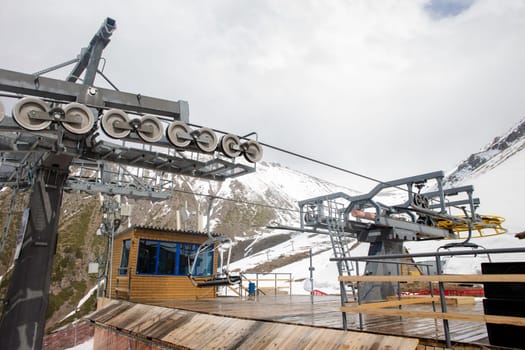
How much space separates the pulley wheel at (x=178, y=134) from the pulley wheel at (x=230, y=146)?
71 cm

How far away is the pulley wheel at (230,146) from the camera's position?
7.56 meters

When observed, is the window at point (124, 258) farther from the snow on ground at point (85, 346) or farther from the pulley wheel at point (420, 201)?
the snow on ground at point (85, 346)

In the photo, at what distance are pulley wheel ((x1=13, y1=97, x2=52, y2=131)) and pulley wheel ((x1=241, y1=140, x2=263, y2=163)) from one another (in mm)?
3641

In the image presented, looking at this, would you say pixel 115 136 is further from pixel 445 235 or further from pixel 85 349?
pixel 85 349

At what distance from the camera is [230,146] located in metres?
7.64

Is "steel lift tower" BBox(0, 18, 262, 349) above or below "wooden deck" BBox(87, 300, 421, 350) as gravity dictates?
above

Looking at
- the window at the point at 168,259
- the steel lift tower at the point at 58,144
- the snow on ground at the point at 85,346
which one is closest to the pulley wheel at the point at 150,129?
the steel lift tower at the point at 58,144

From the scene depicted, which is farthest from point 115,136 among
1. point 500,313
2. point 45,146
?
point 500,313

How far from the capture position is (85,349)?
2831 cm

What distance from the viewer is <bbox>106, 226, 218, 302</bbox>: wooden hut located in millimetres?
14570

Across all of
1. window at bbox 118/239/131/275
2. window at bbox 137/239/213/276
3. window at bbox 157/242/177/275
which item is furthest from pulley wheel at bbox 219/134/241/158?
window at bbox 118/239/131/275

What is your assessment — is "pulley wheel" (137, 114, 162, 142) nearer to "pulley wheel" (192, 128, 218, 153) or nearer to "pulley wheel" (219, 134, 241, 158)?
"pulley wheel" (192, 128, 218, 153)

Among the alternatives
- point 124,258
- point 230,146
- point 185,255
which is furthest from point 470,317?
point 124,258

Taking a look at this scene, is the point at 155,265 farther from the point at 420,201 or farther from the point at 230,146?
the point at 420,201
